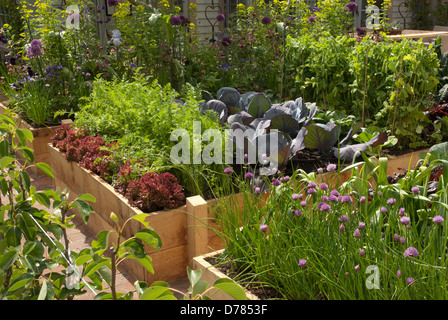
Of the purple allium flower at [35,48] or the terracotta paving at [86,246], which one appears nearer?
the terracotta paving at [86,246]

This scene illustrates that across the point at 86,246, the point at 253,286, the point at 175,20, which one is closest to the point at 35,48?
the point at 175,20

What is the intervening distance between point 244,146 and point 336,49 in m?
1.84

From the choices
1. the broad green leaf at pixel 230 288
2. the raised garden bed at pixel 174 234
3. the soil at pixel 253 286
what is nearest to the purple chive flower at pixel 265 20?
the raised garden bed at pixel 174 234

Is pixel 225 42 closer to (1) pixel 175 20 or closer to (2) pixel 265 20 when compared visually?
(2) pixel 265 20

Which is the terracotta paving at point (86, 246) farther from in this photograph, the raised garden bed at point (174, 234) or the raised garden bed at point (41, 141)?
the raised garden bed at point (41, 141)

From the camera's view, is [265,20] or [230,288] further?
[265,20]

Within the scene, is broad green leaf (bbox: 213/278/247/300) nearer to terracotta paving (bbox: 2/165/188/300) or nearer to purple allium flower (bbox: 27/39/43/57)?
terracotta paving (bbox: 2/165/188/300)

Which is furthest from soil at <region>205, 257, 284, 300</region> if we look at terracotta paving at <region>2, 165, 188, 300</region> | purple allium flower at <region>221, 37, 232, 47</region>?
purple allium flower at <region>221, 37, 232, 47</region>

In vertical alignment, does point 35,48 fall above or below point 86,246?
above

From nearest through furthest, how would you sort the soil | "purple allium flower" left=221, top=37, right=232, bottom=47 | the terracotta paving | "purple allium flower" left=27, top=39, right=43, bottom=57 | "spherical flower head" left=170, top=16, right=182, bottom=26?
the soil → the terracotta paving → "purple allium flower" left=27, top=39, right=43, bottom=57 → "spherical flower head" left=170, top=16, right=182, bottom=26 → "purple allium flower" left=221, top=37, right=232, bottom=47

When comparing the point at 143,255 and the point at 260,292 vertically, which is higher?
the point at 143,255
